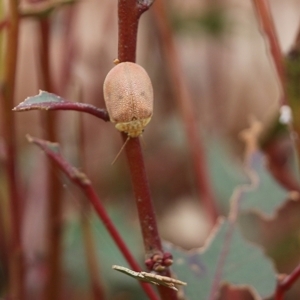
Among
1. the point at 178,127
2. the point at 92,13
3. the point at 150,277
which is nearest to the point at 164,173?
the point at 178,127

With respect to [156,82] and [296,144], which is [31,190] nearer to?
[156,82]

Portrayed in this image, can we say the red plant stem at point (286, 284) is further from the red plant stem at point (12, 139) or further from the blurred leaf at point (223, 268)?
the red plant stem at point (12, 139)

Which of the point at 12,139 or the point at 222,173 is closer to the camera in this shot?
the point at 12,139

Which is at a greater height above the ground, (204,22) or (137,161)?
(204,22)

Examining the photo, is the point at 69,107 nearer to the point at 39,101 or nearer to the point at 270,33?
the point at 39,101

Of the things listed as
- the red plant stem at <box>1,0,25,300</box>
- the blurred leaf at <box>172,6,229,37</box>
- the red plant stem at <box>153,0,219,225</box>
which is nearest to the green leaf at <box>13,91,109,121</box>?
the red plant stem at <box>1,0,25,300</box>

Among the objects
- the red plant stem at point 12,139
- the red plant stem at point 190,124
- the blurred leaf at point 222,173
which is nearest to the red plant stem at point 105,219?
the red plant stem at point 12,139

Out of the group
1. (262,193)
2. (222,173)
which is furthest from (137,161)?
(222,173)
